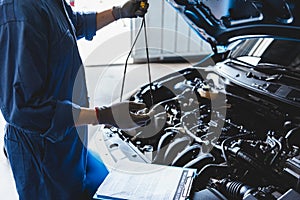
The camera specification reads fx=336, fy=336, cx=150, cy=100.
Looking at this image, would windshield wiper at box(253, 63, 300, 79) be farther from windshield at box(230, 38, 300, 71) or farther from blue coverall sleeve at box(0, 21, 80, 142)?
blue coverall sleeve at box(0, 21, 80, 142)

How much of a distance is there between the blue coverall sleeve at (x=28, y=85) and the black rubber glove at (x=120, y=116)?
13 centimetres

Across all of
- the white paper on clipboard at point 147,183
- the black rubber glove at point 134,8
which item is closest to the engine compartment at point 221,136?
the white paper on clipboard at point 147,183

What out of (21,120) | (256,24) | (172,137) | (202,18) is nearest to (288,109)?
(256,24)

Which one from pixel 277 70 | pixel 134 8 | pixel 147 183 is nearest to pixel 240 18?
pixel 277 70

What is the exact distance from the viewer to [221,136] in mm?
1582

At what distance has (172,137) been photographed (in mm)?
1615

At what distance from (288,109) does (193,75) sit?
760 millimetres

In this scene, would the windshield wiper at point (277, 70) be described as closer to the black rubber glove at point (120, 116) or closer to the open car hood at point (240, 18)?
the open car hood at point (240, 18)

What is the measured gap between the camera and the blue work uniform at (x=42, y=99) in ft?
3.46

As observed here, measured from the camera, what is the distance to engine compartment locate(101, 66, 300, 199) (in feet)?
3.96

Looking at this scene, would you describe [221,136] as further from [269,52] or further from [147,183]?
[269,52]

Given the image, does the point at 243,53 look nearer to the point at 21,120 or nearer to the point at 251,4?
the point at 251,4

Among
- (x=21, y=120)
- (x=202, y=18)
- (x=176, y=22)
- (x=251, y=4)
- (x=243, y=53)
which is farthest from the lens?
(x=176, y=22)

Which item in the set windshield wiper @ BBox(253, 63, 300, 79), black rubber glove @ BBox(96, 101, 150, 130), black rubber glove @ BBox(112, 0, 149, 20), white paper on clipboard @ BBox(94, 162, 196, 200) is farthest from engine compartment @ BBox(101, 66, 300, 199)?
black rubber glove @ BBox(112, 0, 149, 20)
